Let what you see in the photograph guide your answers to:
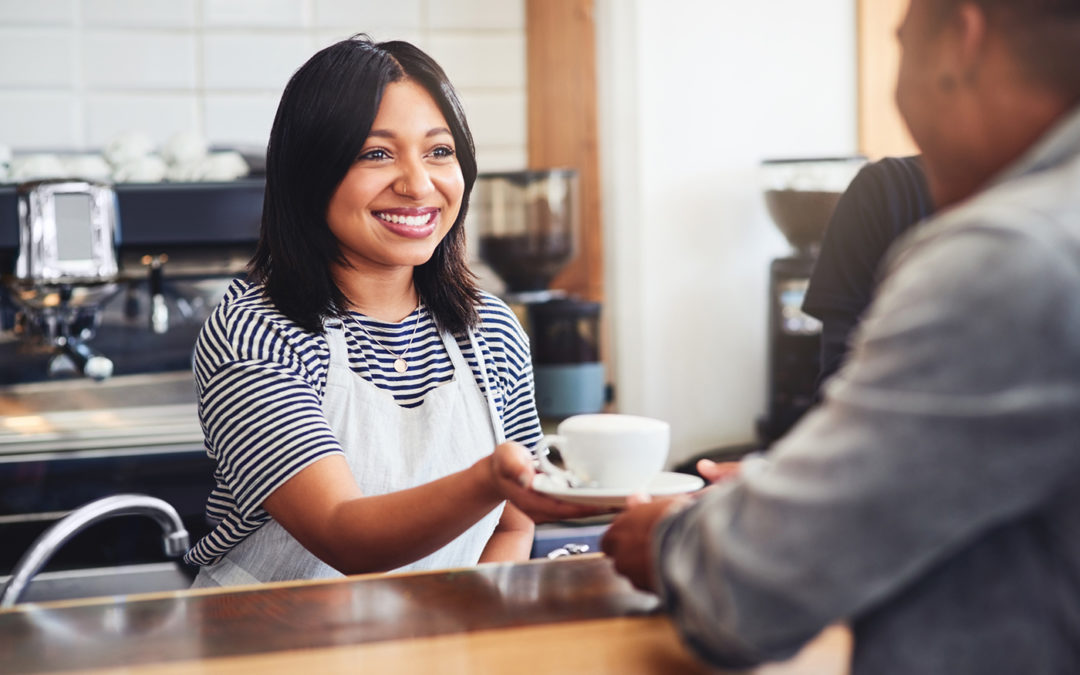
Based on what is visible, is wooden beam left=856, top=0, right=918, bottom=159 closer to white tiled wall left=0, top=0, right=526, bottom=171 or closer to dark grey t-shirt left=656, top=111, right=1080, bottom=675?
white tiled wall left=0, top=0, right=526, bottom=171

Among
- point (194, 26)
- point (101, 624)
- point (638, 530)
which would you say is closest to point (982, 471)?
point (638, 530)

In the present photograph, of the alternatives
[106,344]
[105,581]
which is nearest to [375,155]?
[105,581]

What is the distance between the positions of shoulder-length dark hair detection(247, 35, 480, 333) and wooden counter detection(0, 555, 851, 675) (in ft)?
1.44

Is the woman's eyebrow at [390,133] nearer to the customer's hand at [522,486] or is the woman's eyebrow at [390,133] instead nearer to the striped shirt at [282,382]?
the striped shirt at [282,382]

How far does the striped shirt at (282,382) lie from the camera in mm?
1096

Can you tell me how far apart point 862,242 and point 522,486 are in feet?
2.22

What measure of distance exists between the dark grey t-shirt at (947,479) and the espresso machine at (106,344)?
1553 mm

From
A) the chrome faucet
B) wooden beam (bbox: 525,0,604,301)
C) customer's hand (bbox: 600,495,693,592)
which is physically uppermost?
wooden beam (bbox: 525,0,604,301)

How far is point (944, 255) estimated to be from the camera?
0.49 metres

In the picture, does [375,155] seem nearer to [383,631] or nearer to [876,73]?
[383,631]

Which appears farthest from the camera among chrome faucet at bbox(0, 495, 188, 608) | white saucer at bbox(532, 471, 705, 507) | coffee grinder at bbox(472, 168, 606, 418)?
coffee grinder at bbox(472, 168, 606, 418)

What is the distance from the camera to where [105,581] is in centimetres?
189

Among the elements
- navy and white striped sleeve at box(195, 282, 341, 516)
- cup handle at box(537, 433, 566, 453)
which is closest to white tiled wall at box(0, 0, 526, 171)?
navy and white striped sleeve at box(195, 282, 341, 516)

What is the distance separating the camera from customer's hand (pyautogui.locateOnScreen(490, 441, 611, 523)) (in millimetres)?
907
